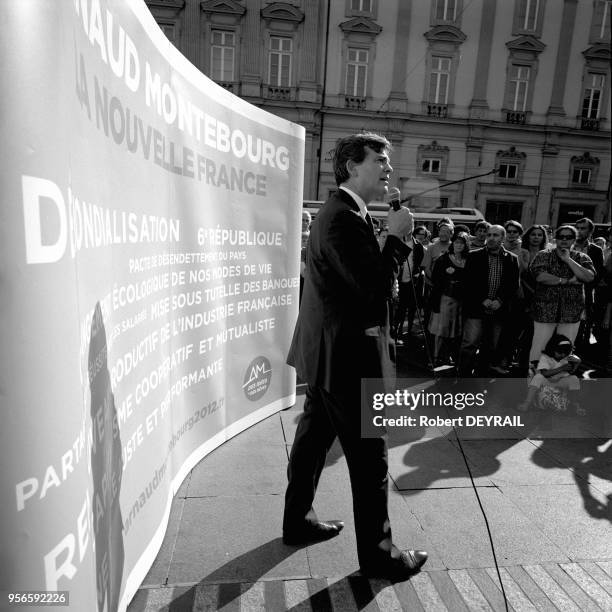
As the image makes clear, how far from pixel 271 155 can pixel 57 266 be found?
2837 mm

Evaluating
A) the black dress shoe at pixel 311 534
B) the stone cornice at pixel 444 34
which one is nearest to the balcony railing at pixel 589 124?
the stone cornice at pixel 444 34

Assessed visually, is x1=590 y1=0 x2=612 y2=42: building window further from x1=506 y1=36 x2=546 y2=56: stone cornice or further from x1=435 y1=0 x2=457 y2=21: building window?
x1=435 y1=0 x2=457 y2=21: building window

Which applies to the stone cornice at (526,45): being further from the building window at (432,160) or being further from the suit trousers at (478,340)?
the suit trousers at (478,340)

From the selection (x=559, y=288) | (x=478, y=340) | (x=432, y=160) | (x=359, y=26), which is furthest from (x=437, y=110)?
(x=559, y=288)

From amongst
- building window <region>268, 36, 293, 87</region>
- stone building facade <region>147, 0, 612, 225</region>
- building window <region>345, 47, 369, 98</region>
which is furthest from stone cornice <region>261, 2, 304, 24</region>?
building window <region>345, 47, 369, 98</region>

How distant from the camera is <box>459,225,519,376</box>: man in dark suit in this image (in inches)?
211

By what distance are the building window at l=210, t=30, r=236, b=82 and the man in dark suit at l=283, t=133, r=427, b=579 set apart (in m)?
26.1

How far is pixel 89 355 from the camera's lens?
1.50m

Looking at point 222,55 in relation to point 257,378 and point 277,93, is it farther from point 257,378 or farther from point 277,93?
point 257,378

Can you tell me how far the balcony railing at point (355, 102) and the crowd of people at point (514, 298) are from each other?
69.5 ft

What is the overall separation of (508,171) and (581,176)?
→ 15.0 feet

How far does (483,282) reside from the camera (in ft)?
17.7

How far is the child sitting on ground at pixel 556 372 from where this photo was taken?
15.4 feet

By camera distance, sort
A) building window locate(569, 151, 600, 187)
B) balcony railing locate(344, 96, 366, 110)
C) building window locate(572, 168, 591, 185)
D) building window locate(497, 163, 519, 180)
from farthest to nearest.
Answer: building window locate(572, 168, 591, 185)
building window locate(569, 151, 600, 187)
building window locate(497, 163, 519, 180)
balcony railing locate(344, 96, 366, 110)
